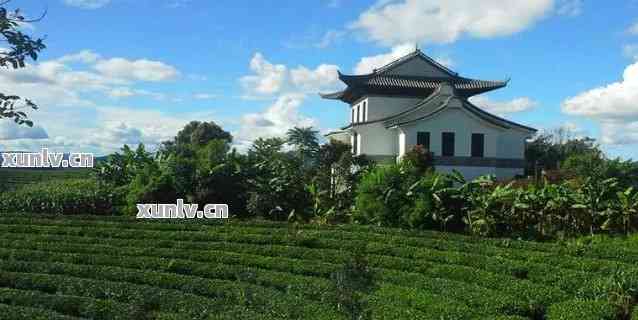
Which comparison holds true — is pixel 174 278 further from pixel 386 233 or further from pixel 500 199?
pixel 500 199

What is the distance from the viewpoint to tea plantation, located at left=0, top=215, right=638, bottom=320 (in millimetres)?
7566

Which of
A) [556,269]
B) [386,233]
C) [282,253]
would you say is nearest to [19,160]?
[282,253]

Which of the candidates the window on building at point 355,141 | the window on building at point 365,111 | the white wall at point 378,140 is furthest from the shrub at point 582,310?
the window on building at point 365,111

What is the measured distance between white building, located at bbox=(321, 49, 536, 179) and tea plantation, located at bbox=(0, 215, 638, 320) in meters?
16.4

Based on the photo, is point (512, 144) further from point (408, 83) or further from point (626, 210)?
point (626, 210)

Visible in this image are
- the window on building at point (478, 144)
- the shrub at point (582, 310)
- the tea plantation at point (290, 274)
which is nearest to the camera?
the shrub at point (582, 310)

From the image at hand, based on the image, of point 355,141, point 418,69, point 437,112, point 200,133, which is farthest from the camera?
point 200,133

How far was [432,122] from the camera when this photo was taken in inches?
1206

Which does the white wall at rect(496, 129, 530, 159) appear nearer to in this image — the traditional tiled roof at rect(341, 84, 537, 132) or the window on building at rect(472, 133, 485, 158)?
the traditional tiled roof at rect(341, 84, 537, 132)

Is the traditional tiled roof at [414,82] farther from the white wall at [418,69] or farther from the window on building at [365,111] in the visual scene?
the window on building at [365,111]

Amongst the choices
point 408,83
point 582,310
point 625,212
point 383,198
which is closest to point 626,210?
point 625,212

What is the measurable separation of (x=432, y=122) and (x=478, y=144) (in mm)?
2789

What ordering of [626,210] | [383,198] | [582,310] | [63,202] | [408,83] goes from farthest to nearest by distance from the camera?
1. [408,83]
2. [63,202]
3. [383,198]
4. [626,210]
5. [582,310]

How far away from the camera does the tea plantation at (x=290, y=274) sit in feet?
24.8
